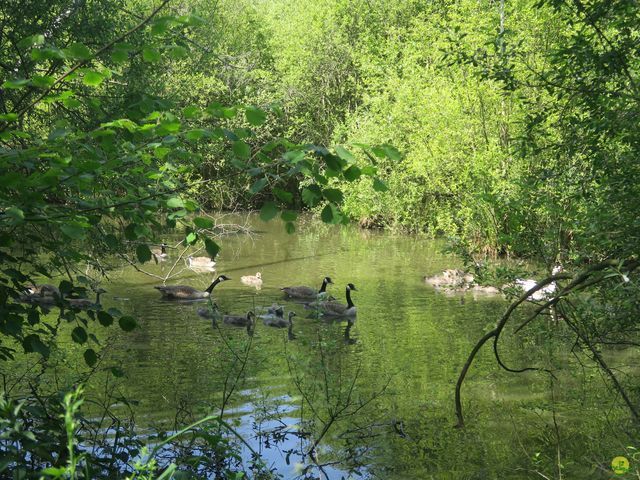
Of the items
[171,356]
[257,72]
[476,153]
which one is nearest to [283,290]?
[171,356]

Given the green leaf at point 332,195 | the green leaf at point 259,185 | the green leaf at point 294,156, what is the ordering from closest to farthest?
1. the green leaf at point 294,156
2. the green leaf at point 259,185
3. the green leaf at point 332,195

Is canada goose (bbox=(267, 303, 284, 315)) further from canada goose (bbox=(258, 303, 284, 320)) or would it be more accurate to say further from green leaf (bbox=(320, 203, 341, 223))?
green leaf (bbox=(320, 203, 341, 223))

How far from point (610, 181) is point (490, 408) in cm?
423

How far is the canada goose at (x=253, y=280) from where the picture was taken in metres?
19.9

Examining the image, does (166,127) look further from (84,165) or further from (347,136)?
(347,136)

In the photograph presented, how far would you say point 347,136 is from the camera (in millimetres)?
35594

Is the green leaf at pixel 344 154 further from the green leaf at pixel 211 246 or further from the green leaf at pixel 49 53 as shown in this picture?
the green leaf at pixel 49 53

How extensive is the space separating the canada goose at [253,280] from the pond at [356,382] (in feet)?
0.63

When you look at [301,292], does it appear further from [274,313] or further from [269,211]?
[269,211]

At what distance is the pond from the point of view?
8.21 m

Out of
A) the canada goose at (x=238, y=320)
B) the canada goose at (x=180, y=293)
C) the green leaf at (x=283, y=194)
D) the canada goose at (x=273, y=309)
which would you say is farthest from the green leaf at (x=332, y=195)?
the canada goose at (x=180, y=293)

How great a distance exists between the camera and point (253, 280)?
20062 mm

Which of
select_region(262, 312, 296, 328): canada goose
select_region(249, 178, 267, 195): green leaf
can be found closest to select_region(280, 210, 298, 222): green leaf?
select_region(249, 178, 267, 195): green leaf

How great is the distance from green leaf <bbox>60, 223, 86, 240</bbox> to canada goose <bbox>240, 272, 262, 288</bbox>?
16050mm
